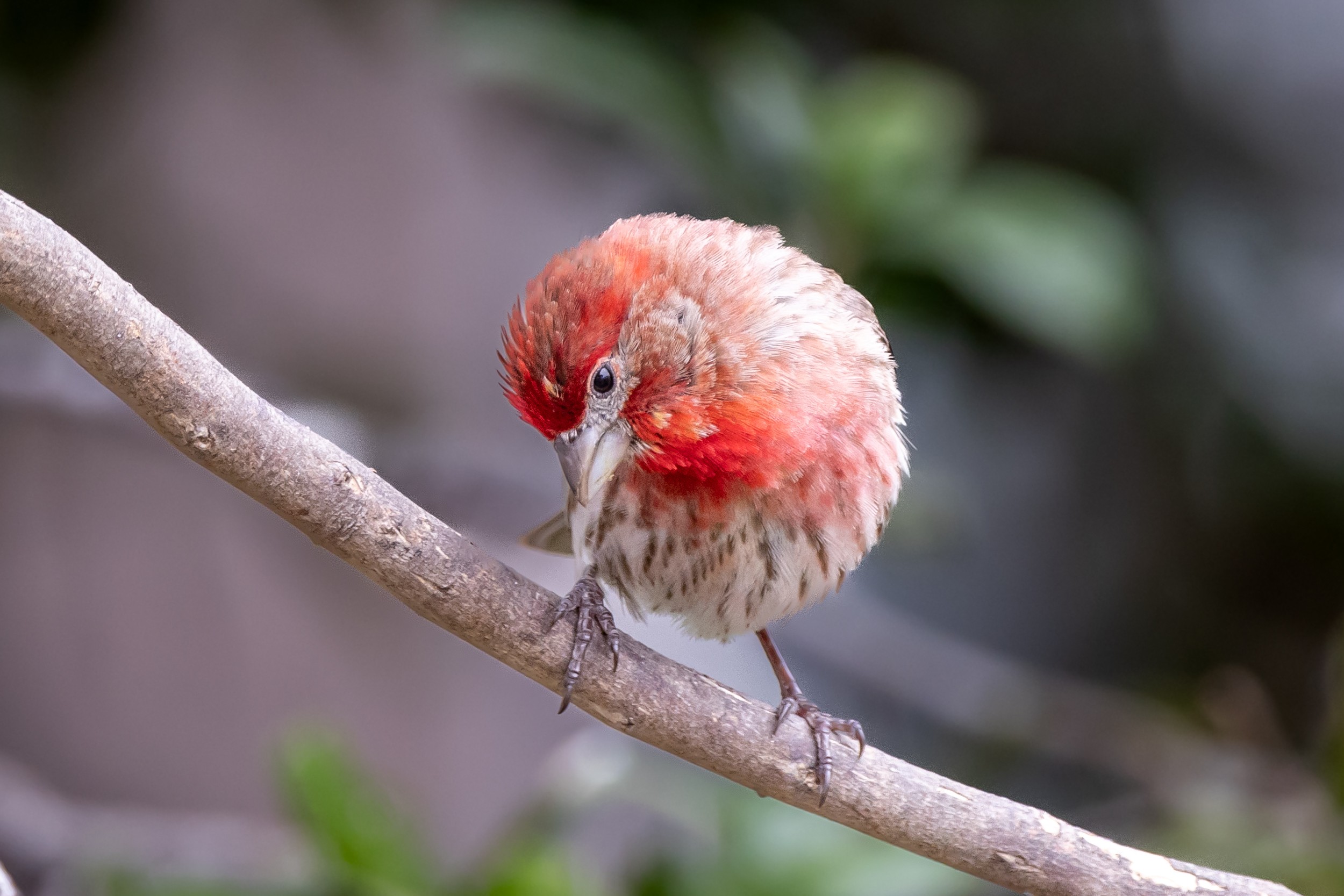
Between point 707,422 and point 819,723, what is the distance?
531 mm

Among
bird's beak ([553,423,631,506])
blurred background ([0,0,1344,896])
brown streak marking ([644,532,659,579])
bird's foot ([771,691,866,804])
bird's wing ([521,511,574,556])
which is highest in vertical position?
blurred background ([0,0,1344,896])

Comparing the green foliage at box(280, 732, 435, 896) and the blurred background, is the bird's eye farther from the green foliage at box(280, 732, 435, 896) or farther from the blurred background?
the blurred background

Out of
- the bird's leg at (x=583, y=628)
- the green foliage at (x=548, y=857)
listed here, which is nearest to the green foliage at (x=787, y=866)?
the green foliage at (x=548, y=857)

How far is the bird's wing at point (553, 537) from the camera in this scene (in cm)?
277

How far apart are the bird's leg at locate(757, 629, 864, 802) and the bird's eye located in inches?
23.7

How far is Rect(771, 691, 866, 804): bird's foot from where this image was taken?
199 cm

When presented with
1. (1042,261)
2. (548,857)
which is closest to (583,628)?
(548,857)

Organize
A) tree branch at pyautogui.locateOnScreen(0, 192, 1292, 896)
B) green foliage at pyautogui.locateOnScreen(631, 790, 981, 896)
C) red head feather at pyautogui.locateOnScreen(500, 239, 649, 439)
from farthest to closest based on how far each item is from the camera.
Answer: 1. green foliage at pyautogui.locateOnScreen(631, 790, 981, 896)
2. red head feather at pyautogui.locateOnScreen(500, 239, 649, 439)
3. tree branch at pyautogui.locateOnScreen(0, 192, 1292, 896)

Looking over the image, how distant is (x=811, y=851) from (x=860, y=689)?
1.83m

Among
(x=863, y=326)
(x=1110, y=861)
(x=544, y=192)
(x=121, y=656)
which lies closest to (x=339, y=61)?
(x=544, y=192)

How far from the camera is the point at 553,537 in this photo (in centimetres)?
283

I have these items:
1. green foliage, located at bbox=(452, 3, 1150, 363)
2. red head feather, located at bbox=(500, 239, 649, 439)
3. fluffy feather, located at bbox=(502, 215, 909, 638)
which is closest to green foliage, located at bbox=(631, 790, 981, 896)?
fluffy feather, located at bbox=(502, 215, 909, 638)

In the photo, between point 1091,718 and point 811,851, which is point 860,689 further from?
point 811,851

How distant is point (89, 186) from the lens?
14.0 feet
